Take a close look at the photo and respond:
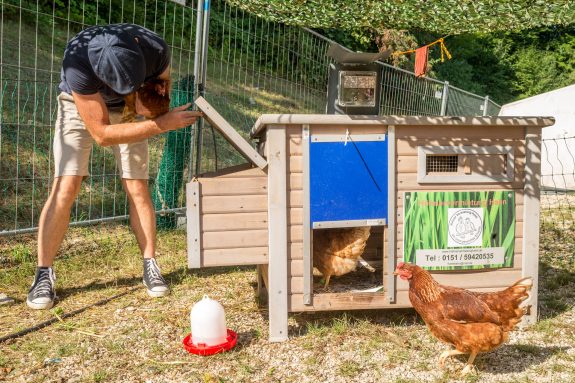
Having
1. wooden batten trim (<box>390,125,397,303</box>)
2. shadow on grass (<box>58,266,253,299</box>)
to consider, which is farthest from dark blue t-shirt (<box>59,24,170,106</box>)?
wooden batten trim (<box>390,125,397,303</box>)

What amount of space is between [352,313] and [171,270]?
A: 53.5 inches

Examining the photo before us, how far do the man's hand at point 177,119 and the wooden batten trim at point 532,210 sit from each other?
1609 millimetres

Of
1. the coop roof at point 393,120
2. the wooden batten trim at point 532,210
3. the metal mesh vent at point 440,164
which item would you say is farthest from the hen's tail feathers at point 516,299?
the coop roof at point 393,120

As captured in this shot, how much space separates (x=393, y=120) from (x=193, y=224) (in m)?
1.04

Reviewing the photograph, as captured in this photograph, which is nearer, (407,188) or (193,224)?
(193,224)

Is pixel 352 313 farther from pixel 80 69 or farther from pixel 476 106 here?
pixel 476 106

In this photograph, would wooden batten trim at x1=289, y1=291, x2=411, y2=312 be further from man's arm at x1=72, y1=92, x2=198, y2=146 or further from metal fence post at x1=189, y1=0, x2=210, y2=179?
metal fence post at x1=189, y1=0, x2=210, y2=179

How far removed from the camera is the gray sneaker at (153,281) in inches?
128

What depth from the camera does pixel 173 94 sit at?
460 cm

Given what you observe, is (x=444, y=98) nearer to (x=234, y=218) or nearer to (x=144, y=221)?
(x=144, y=221)

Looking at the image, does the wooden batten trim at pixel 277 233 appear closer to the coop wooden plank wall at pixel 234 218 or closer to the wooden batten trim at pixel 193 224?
the coop wooden plank wall at pixel 234 218

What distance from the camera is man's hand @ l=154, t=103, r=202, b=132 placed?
2549 mm

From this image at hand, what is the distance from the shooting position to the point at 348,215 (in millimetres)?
2652

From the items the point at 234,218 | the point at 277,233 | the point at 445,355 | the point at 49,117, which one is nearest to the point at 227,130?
the point at 234,218
